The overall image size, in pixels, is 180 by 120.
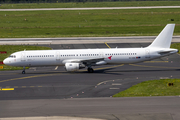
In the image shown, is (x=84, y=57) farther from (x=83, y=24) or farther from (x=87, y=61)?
(x=83, y=24)

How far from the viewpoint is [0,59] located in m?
58.7

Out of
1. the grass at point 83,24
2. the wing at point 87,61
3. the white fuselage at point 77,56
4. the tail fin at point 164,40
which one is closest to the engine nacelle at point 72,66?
the wing at point 87,61

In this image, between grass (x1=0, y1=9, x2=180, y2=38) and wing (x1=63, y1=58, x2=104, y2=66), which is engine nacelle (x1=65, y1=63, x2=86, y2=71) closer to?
wing (x1=63, y1=58, x2=104, y2=66)

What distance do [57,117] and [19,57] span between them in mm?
24599

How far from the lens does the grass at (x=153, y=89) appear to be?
32.8 m

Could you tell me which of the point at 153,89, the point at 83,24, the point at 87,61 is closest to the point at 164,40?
the point at 87,61

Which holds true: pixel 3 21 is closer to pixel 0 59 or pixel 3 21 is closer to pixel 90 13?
pixel 90 13

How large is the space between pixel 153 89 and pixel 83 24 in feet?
276

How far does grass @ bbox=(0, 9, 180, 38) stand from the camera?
9731 cm

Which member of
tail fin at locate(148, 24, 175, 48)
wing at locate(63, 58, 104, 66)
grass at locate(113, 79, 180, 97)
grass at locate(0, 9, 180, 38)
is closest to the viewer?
grass at locate(113, 79, 180, 97)

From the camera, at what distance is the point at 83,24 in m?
116

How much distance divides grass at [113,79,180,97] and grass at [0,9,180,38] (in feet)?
181

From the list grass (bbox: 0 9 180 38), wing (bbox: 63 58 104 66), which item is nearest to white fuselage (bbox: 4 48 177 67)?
wing (bbox: 63 58 104 66)

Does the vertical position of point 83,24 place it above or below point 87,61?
above
